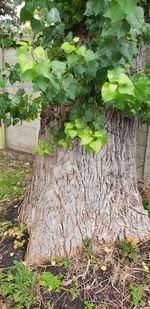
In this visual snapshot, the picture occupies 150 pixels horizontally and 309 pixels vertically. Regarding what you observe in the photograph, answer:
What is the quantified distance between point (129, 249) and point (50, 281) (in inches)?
23.9

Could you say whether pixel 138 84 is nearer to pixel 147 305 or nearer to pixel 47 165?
pixel 47 165

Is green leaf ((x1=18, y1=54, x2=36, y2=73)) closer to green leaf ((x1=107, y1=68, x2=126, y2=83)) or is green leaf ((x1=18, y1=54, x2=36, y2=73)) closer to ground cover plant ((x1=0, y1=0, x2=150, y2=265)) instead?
green leaf ((x1=107, y1=68, x2=126, y2=83))

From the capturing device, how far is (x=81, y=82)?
148 centimetres

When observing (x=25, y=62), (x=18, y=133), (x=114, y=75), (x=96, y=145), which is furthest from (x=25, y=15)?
(x=18, y=133)

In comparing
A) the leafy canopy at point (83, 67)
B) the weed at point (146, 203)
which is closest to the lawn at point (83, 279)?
the weed at point (146, 203)

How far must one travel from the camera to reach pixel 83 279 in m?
1.96

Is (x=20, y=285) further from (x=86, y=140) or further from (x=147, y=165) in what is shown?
(x=147, y=165)

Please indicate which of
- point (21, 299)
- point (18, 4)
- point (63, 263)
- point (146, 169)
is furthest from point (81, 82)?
point (146, 169)

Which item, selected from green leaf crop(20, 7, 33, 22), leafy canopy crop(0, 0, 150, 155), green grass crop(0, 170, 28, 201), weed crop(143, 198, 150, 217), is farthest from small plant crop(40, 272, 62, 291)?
green leaf crop(20, 7, 33, 22)

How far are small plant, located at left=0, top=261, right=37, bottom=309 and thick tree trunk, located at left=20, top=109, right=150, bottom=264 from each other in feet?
0.39

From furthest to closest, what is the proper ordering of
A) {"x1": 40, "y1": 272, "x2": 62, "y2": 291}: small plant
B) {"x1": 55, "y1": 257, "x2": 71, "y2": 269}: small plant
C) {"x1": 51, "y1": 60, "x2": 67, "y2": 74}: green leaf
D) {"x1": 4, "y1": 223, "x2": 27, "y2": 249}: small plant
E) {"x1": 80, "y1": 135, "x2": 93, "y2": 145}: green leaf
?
{"x1": 4, "y1": 223, "x2": 27, "y2": 249}: small plant → {"x1": 55, "y1": 257, "x2": 71, "y2": 269}: small plant → {"x1": 40, "y1": 272, "x2": 62, "y2": 291}: small plant → {"x1": 80, "y1": 135, "x2": 93, "y2": 145}: green leaf → {"x1": 51, "y1": 60, "x2": 67, "y2": 74}: green leaf

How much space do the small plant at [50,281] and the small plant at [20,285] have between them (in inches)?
2.5

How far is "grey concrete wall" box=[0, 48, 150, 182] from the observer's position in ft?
11.1

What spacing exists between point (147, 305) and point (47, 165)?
45.1 inches
